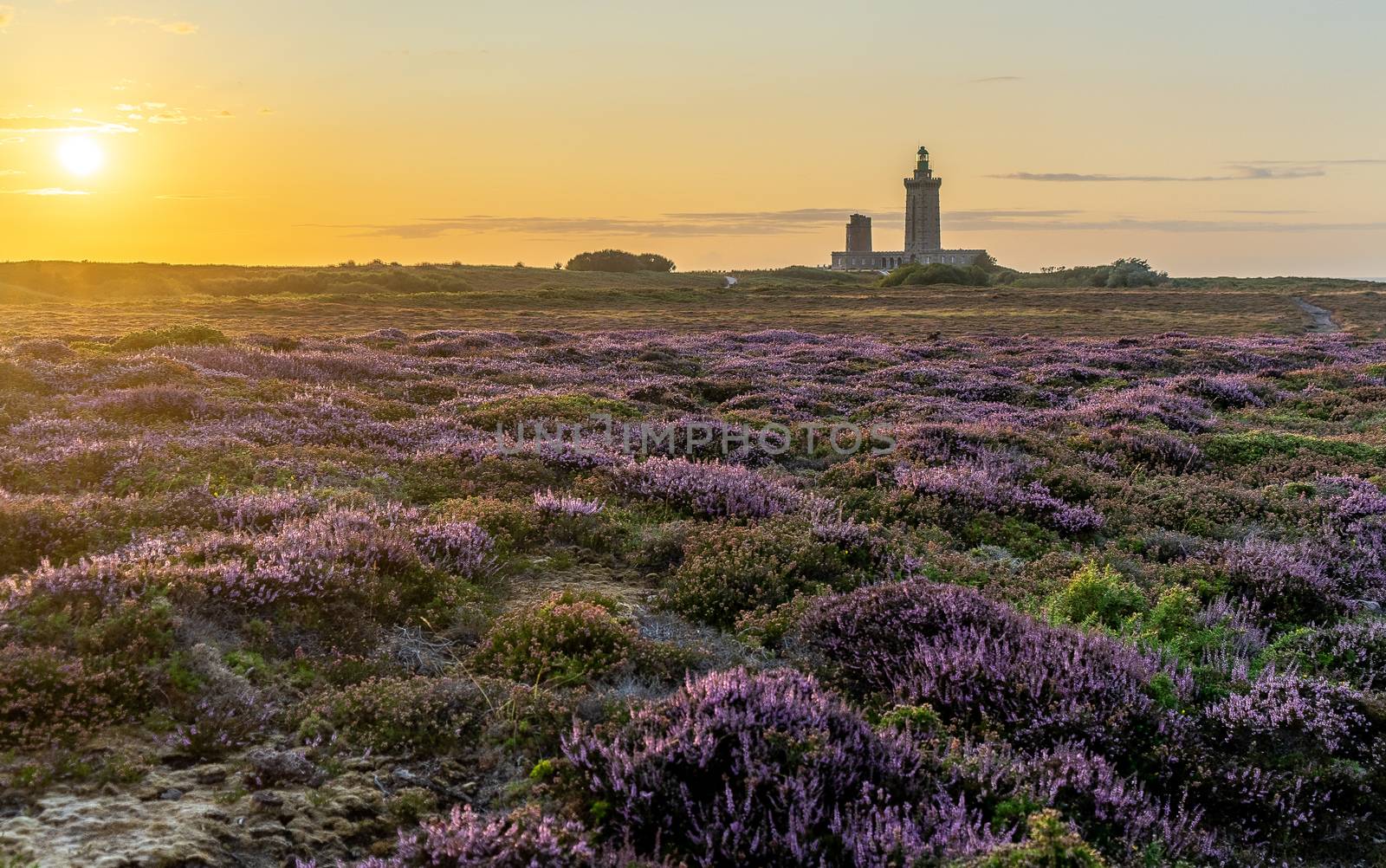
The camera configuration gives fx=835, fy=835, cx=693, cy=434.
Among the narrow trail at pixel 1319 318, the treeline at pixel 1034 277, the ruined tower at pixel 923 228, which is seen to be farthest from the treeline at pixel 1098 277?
the ruined tower at pixel 923 228

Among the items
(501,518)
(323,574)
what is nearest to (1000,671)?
(323,574)

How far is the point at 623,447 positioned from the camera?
11742 mm

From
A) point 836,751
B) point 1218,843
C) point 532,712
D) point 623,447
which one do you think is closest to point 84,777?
point 532,712

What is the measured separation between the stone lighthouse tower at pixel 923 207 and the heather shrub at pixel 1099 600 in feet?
563

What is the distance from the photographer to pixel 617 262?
13588cm

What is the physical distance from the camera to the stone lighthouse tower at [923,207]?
552 ft

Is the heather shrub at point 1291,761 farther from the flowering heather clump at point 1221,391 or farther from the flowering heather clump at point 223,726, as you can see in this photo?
the flowering heather clump at point 1221,391

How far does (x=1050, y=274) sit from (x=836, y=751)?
420 ft

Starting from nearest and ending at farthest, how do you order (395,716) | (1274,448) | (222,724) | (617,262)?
(222,724) → (395,716) → (1274,448) → (617,262)

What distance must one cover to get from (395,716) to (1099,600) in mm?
5367

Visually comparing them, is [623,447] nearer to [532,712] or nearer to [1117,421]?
[532,712]

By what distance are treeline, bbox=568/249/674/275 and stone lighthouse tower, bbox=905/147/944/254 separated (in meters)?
56.4

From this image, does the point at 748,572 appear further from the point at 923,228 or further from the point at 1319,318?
the point at 923,228

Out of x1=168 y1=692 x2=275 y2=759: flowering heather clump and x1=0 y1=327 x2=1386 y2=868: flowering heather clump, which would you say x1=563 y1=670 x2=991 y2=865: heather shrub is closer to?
x1=0 y1=327 x2=1386 y2=868: flowering heather clump
